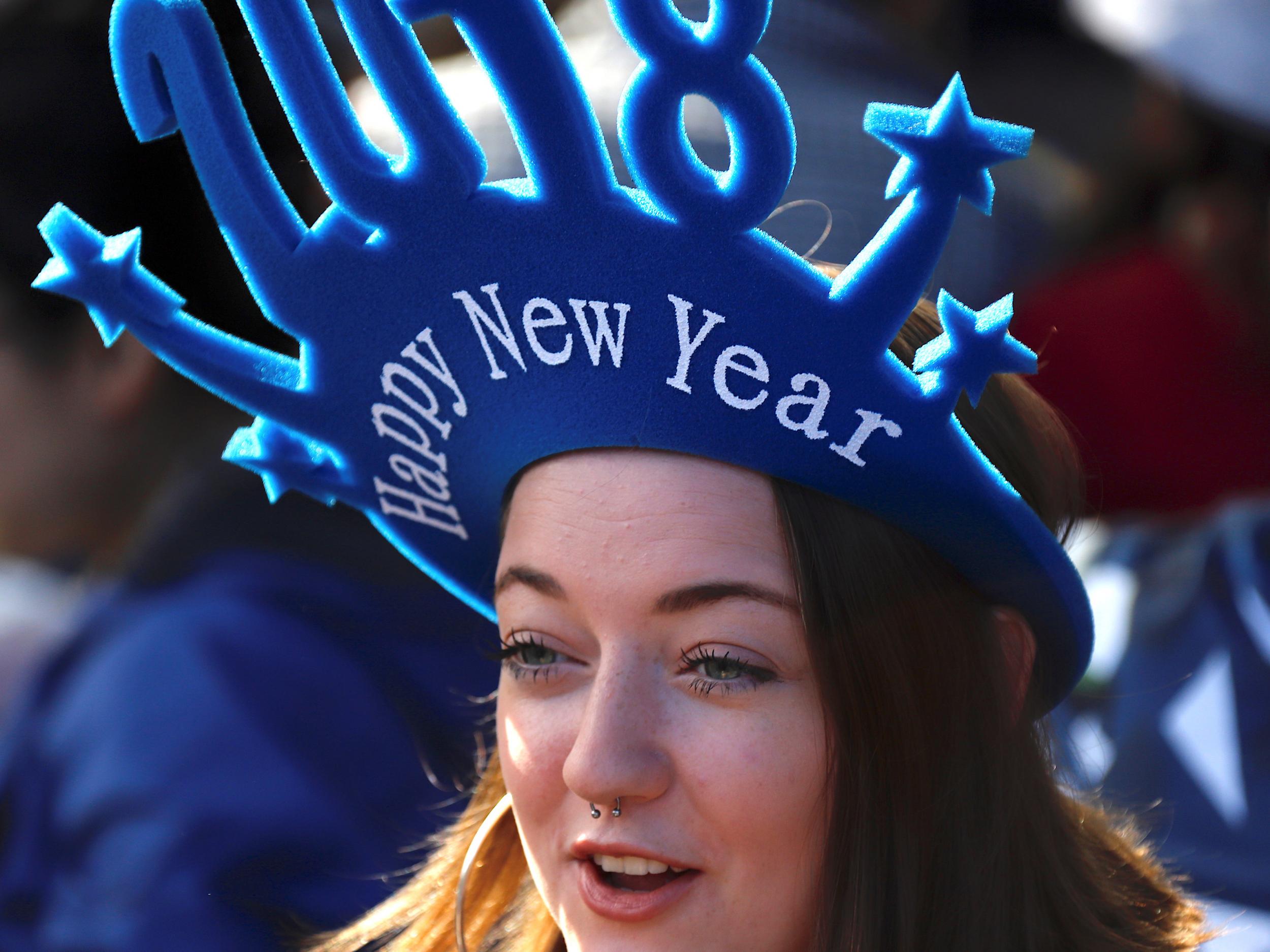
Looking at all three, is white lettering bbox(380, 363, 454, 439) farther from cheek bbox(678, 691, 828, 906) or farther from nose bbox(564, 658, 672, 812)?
cheek bbox(678, 691, 828, 906)

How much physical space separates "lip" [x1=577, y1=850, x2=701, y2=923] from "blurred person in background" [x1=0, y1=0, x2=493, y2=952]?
3.27 feet

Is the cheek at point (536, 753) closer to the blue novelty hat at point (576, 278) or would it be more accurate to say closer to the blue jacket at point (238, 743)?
the blue novelty hat at point (576, 278)

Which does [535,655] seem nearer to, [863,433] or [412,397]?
[412,397]

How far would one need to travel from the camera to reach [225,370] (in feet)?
5.31

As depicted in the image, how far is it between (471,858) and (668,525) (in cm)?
62

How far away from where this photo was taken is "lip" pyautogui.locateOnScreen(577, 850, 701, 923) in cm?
151

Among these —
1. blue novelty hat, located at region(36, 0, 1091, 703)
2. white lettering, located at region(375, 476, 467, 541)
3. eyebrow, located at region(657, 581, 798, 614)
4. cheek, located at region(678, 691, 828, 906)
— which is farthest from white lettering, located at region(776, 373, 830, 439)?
white lettering, located at region(375, 476, 467, 541)

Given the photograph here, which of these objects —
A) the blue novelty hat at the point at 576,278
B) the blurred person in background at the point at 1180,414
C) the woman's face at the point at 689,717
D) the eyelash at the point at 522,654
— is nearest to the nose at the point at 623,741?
the woman's face at the point at 689,717

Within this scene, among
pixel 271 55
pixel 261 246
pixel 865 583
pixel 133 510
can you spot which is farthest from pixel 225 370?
pixel 133 510

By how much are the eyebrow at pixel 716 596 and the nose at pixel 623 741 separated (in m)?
0.07

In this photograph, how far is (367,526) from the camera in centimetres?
300

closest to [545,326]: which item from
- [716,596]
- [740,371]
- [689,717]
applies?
[740,371]

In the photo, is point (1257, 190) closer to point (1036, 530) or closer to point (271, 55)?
point (1036, 530)

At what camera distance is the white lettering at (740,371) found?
1.43m
